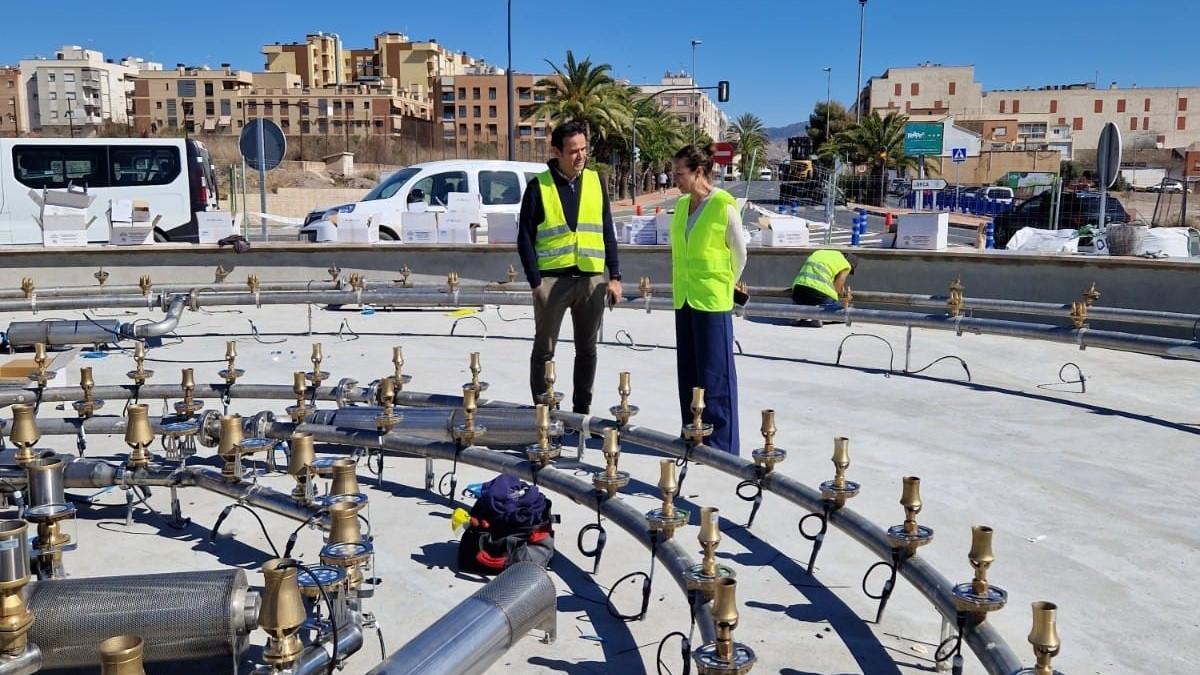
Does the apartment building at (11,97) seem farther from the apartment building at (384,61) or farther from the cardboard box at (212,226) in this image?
the cardboard box at (212,226)

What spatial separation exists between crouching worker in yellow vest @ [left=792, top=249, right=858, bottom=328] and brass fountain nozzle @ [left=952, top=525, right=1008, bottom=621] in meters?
7.13

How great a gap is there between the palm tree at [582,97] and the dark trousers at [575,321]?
39039 millimetres

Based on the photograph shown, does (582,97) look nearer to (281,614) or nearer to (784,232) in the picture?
(784,232)

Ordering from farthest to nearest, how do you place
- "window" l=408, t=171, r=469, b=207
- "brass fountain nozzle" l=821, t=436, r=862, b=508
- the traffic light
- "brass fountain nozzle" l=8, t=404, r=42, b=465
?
the traffic light, "window" l=408, t=171, r=469, b=207, "brass fountain nozzle" l=8, t=404, r=42, b=465, "brass fountain nozzle" l=821, t=436, r=862, b=508

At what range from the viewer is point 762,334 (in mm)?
10000

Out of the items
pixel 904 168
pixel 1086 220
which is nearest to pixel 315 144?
pixel 904 168

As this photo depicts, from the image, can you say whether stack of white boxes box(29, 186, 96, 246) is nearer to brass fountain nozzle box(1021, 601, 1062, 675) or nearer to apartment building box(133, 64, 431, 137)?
brass fountain nozzle box(1021, 601, 1062, 675)

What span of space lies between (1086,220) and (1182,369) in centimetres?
1335

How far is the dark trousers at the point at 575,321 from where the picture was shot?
5914 millimetres

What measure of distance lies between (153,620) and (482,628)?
3.15ft

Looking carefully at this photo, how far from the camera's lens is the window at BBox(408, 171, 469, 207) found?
48.8 ft

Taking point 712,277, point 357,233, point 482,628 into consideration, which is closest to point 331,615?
point 482,628

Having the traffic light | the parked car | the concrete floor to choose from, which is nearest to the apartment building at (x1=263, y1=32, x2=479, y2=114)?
the traffic light

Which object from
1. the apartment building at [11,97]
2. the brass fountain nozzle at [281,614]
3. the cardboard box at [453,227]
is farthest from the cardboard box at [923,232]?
the apartment building at [11,97]
